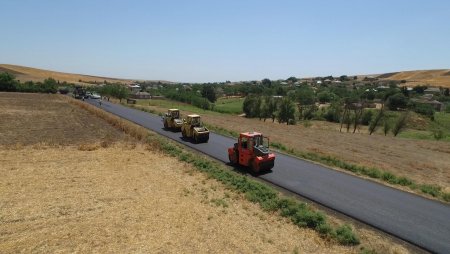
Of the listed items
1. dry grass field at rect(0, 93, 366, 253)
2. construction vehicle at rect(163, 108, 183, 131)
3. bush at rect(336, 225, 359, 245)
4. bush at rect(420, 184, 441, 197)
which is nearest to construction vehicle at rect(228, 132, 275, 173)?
dry grass field at rect(0, 93, 366, 253)

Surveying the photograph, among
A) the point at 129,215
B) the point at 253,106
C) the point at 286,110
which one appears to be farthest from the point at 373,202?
the point at 253,106

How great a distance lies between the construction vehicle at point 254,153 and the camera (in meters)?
20.1

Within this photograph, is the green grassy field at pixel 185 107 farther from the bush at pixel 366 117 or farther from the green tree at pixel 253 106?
the bush at pixel 366 117

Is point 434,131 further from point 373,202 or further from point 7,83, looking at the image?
point 7,83

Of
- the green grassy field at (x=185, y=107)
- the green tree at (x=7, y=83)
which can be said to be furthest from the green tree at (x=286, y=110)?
the green tree at (x=7, y=83)

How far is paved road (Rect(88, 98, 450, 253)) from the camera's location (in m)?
13.0

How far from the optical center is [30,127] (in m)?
34.5

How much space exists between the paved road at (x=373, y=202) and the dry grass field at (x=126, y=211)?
1.57 m

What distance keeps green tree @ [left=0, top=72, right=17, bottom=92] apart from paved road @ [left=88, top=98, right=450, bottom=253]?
94092mm

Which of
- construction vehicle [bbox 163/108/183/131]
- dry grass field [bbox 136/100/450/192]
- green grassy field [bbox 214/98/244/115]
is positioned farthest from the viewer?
green grassy field [bbox 214/98/244/115]

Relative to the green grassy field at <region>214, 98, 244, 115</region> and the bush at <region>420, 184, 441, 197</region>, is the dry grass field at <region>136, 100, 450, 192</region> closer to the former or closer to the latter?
the bush at <region>420, 184, 441, 197</region>

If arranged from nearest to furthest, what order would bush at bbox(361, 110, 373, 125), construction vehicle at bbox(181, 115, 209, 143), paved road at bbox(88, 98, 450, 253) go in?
paved road at bbox(88, 98, 450, 253), construction vehicle at bbox(181, 115, 209, 143), bush at bbox(361, 110, 373, 125)

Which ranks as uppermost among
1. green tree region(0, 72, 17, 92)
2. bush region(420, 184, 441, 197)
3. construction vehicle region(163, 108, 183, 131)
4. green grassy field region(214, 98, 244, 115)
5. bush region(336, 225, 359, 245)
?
green tree region(0, 72, 17, 92)

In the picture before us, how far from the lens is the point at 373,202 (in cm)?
1596
